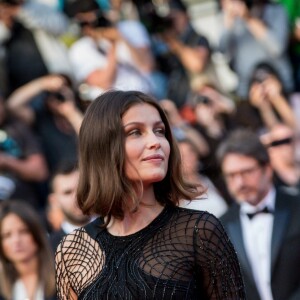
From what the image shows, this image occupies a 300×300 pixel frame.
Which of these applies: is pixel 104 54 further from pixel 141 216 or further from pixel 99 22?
pixel 141 216

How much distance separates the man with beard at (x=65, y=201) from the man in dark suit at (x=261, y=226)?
1118 mm

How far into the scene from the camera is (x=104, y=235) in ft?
14.0

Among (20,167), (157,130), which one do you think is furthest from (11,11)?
(157,130)

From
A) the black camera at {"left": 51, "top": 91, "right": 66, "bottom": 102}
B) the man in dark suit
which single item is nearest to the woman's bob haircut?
the man in dark suit

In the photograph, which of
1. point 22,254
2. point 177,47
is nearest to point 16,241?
point 22,254

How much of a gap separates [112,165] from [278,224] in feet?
8.56

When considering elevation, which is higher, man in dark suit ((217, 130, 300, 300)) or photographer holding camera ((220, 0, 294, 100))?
man in dark suit ((217, 130, 300, 300))

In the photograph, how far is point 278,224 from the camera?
6.58 metres

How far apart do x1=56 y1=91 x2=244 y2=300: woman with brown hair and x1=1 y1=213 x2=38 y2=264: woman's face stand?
2.73 m

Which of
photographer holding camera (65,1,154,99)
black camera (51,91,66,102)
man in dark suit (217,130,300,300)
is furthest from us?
photographer holding camera (65,1,154,99)

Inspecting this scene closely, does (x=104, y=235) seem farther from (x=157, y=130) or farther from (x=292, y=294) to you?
(x=292, y=294)

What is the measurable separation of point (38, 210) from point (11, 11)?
2100 millimetres

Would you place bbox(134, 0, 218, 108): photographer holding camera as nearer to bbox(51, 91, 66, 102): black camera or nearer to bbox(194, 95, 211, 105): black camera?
bbox(194, 95, 211, 105): black camera

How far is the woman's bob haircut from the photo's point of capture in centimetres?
417
